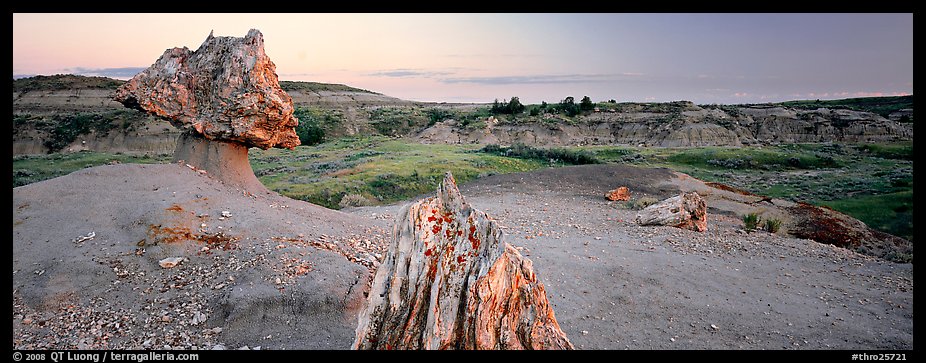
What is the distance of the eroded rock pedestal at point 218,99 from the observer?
11.2 m

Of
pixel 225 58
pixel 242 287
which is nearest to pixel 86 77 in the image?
pixel 225 58

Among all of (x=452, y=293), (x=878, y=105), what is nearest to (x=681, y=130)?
(x=878, y=105)

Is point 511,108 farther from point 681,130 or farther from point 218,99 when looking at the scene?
point 218,99

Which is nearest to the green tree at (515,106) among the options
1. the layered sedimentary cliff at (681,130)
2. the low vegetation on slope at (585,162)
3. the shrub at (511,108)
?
the shrub at (511,108)

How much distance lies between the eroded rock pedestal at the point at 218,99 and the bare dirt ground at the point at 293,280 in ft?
2.93

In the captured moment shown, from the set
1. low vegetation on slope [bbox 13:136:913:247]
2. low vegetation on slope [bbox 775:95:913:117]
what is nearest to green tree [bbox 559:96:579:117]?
low vegetation on slope [bbox 13:136:913:247]

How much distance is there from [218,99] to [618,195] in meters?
15.0

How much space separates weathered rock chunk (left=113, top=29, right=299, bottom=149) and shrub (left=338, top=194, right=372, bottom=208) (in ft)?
22.9

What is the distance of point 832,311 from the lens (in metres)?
8.80

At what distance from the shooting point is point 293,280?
794 cm

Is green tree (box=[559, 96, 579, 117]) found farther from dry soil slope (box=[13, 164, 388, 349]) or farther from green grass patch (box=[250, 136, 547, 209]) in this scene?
dry soil slope (box=[13, 164, 388, 349])

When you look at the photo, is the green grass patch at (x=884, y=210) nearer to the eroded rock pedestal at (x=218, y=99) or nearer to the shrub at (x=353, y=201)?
the shrub at (x=353, y=201)

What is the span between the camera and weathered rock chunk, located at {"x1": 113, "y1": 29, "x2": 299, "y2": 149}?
440 inches
